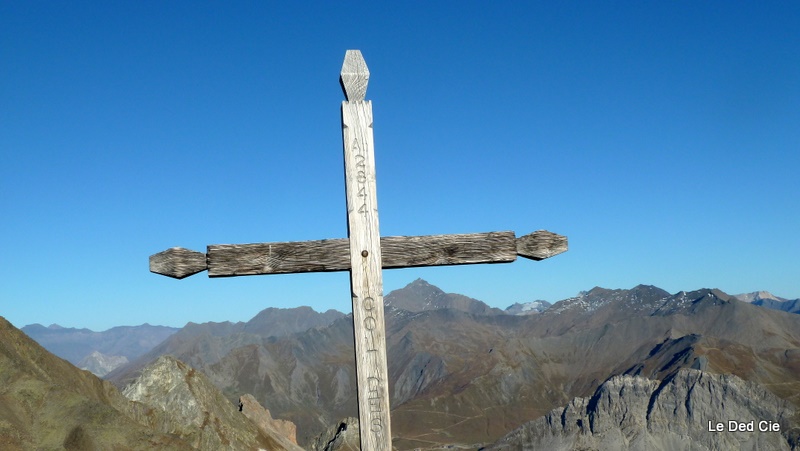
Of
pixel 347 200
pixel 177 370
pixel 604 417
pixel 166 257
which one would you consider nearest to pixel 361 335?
pixel 347 200

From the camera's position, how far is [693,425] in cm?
19012

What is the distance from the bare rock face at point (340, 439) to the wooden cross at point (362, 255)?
80551 mm

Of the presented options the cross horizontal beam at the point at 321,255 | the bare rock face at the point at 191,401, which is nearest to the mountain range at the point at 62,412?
the bare rock face at the point at 191,401

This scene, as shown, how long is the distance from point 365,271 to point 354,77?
58.9 inches

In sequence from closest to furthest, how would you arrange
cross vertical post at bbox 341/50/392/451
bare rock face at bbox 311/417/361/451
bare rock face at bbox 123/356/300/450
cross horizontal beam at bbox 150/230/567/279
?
cross vertical post at bbox 341/50/392/451
cross horizontal beam at bbox 150/230/567/279
bare rock face at bbox 123/356/300/450
bare rock face at bbox 311/417/361/451

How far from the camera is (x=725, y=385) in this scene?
651 ft

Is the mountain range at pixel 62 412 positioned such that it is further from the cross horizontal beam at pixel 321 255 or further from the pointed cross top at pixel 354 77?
the pointed cross top at pixel 354 77

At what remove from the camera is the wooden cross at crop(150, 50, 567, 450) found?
5.91 m

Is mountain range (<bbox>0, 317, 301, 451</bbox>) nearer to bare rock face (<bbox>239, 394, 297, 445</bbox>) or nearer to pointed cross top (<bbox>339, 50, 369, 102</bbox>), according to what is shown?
pointed cross top (<bbox>339, 50, 369, 102</bbox>)

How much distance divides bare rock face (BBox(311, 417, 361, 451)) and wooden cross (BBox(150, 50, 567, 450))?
264 ft

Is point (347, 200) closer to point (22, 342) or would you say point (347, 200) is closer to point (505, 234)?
point (505, 234)

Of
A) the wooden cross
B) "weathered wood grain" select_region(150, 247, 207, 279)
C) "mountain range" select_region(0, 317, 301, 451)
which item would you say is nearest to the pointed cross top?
the wooden cross

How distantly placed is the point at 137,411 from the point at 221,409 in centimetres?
1737

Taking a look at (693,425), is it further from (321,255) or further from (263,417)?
(321,255)
